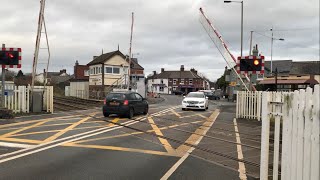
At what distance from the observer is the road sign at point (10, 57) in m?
19.0

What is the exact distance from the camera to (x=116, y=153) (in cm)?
981

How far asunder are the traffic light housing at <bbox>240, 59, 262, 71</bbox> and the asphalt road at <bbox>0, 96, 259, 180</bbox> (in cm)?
540

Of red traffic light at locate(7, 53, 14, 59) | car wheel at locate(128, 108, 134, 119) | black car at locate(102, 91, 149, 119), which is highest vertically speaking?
red traffic light at locate(7, 53, 14, 59)

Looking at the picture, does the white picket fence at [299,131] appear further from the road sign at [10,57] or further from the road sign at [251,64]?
the road sign at [10,57]

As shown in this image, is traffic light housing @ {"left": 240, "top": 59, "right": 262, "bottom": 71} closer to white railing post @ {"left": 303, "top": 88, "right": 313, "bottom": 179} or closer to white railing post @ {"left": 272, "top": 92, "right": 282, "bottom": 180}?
white railing post @ {"left": 272, "top": 92, "right": 282, "bottom": 180}

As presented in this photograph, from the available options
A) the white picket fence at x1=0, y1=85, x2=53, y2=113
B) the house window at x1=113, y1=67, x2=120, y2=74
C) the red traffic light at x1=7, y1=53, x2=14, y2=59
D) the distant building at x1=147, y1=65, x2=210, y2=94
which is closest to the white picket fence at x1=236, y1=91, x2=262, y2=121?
the white picket fence at x1=0, y1=85, x2=53, y2=113

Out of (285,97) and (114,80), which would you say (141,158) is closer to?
(285,97)

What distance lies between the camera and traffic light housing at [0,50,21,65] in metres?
19.0

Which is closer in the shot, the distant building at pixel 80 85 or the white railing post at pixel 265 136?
the white railing post at pixel 265 136

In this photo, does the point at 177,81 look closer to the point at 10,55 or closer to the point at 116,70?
the point at 116,70

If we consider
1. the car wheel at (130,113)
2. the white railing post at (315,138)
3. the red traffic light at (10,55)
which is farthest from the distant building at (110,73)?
the white railing post at (315,138)

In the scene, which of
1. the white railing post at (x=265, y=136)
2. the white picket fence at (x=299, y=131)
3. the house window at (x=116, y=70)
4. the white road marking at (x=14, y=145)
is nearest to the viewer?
the white picket fence at (x=299, y=131)

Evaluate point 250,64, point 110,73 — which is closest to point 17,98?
point 250,64

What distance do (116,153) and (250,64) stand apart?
1168 cm
